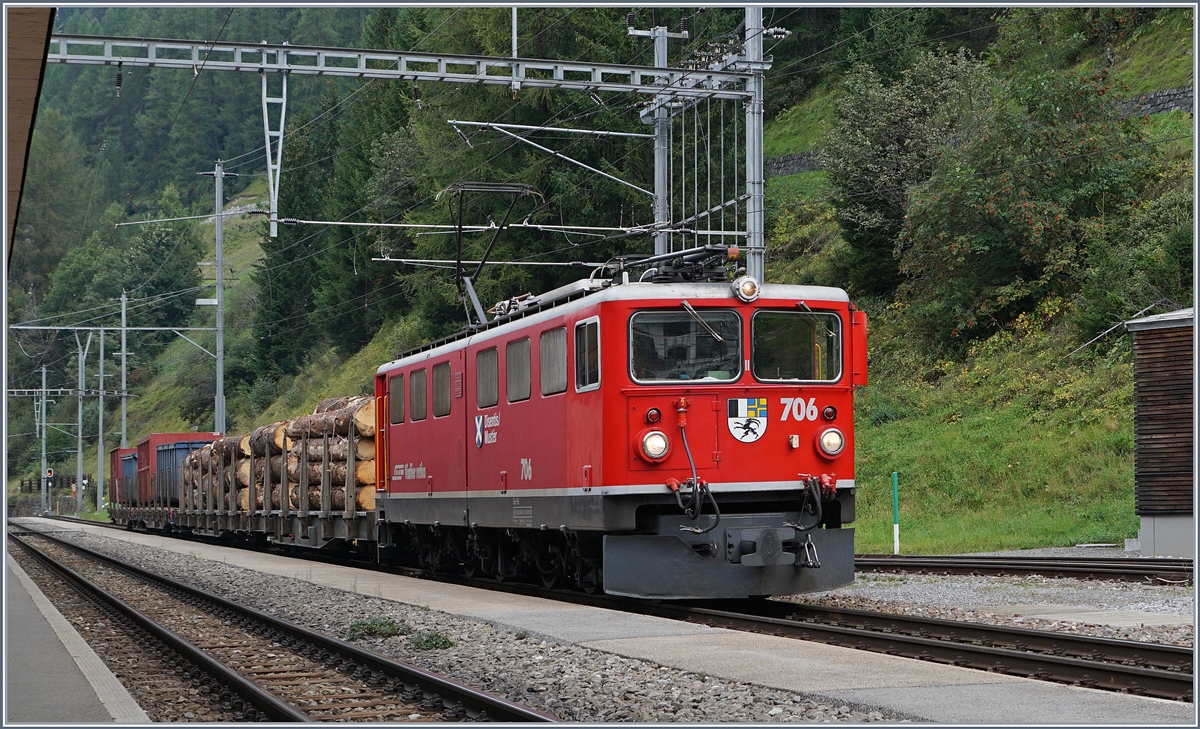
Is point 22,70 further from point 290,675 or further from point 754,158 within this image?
point 754,158

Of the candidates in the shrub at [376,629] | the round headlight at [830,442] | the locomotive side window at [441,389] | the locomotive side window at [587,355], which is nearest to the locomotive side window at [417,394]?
the locomotive side window at [441,389]

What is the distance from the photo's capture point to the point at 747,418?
1326cm

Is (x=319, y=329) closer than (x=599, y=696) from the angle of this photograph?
No

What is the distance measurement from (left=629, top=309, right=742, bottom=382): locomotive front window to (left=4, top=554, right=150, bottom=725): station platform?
5582mm

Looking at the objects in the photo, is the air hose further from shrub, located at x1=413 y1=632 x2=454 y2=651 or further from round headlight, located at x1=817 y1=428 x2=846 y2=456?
shrub, located at x1=413 y1=632 x2=454 y2=651

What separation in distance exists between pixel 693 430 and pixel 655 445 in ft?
1.40

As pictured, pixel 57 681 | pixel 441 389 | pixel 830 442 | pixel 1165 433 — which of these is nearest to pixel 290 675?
pixel 57 681

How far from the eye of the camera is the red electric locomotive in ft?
42.2

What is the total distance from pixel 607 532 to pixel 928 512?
546 inches

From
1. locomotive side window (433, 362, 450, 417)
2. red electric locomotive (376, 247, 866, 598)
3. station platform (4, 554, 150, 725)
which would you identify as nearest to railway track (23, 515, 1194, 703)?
red electric locomotive (376, 247, 866, 598)

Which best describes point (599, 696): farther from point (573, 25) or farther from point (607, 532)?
point (573, 25)

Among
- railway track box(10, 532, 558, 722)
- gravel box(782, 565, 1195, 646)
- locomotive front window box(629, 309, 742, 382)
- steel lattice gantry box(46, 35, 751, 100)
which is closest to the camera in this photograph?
railway track box(10, 532, 558, 722)

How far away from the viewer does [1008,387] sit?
2919cm

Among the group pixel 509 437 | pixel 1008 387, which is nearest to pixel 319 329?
pixel 1008 387
